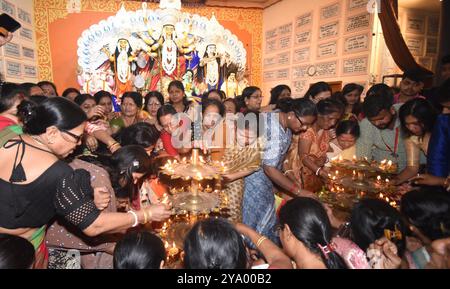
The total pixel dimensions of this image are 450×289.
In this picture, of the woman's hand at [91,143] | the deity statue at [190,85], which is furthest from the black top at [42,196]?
the deity statue at [190,85]

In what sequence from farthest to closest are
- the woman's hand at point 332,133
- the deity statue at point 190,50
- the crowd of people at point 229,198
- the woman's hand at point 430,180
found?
the deity statue at point 190,50, the woman's hand at point 332,133, the woman's hand at point 430,180, the crowd of people at point 229,198

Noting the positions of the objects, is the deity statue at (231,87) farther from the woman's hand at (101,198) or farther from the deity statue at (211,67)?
the woman's hand at (101,198)

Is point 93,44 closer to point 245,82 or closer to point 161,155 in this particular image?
point 245,82

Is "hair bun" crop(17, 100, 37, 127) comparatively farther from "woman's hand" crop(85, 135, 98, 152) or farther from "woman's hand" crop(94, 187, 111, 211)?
"woman's hand" crop(85, 135, 98, 152)

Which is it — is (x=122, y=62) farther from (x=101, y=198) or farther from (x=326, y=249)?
(x=326, y=249)

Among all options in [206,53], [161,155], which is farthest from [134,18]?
[161,155]

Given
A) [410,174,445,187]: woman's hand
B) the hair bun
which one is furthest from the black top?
[410,174,445,187]: woman's hand

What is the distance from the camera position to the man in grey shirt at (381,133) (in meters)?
2.82

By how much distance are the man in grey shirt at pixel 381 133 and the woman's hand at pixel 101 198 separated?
8.02 ft

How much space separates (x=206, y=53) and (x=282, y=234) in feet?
28.9

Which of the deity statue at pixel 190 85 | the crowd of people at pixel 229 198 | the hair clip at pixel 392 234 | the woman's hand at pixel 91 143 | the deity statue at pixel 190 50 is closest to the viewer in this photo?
the crowd of people at pixel 229 198

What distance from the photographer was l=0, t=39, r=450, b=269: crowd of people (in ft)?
4.42

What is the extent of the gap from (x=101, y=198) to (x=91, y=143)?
105cm
